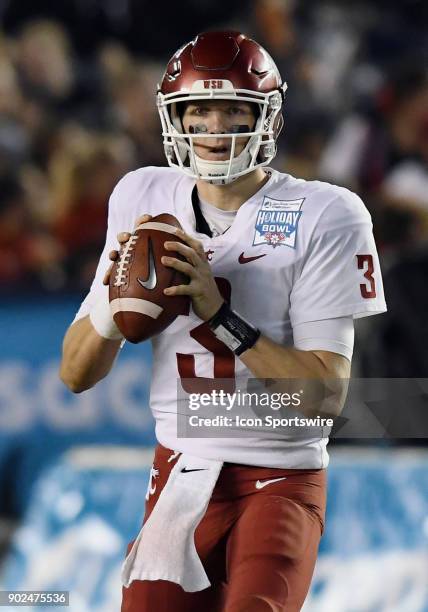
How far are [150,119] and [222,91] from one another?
7.30ft

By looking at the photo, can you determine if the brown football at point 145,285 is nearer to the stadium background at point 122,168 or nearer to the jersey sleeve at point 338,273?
the jersey sleeve at point 338,273

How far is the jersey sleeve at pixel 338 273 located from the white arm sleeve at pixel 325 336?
0.5 inches

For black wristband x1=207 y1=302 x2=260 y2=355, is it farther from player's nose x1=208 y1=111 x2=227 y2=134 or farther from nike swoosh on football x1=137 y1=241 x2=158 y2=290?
player's nose x1=208 y1=111 x2=227 y2=134

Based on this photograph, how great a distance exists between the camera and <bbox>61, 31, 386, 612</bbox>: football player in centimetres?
183

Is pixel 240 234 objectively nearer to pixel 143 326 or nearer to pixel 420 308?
pixel 143 326

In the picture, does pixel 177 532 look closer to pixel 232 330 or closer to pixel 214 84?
pixel 232 330

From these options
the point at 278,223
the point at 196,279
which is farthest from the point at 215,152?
the point at 196,279

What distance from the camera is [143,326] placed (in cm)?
180

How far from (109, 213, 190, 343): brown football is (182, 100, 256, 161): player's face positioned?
195mm

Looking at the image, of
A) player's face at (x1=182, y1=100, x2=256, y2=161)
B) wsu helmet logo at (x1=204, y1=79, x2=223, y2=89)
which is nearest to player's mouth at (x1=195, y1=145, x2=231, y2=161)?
player's face at (x1=182, y1=100, x2=256, y2=161)

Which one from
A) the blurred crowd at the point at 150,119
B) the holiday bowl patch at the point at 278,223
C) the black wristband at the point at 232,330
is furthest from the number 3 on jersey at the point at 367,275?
the blurred crowd at the point at 150,119

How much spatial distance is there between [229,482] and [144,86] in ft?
8.32

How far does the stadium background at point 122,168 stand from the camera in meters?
3.73

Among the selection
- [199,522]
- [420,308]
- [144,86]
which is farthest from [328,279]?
[144,86]
